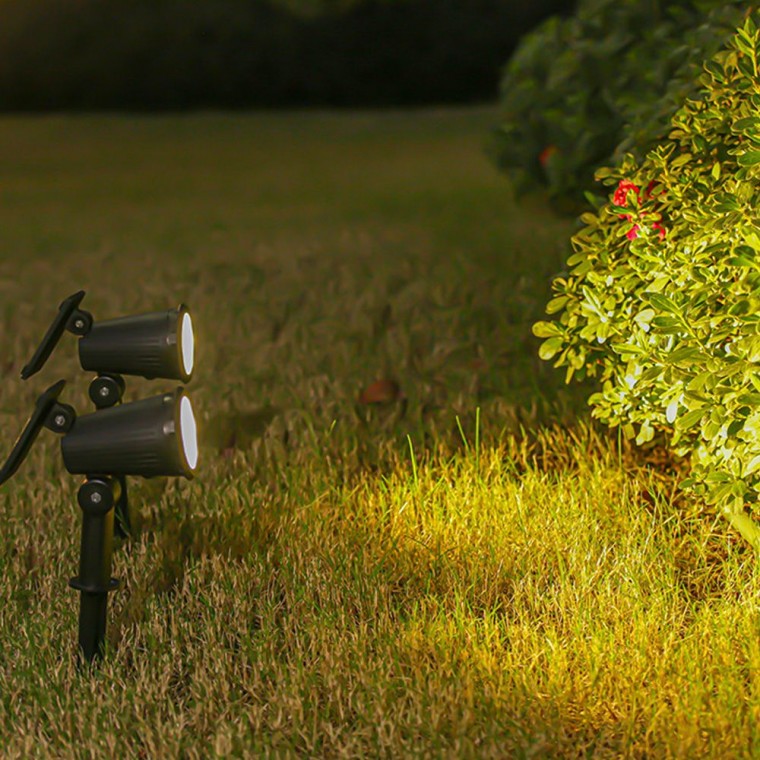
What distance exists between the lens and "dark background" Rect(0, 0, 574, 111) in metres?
16.3

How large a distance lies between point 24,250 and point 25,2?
10835 millimetres

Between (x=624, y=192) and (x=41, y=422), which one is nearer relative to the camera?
(x=41, y=422)

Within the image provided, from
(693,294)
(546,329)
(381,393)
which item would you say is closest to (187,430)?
(546,329)

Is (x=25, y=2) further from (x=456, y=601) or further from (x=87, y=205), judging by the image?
(x=456, y=601)

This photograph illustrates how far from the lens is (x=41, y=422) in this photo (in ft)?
8.42

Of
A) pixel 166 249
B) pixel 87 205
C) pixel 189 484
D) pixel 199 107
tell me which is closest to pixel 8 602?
pixel 189 484

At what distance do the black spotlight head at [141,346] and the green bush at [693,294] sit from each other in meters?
0.96

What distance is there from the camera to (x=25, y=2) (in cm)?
1733

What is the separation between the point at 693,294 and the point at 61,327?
1.38 metres

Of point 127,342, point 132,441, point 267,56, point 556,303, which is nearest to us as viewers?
point 132,441

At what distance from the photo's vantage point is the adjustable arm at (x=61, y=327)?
2.70 metres

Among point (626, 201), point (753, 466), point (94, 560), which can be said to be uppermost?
point (626, 201)

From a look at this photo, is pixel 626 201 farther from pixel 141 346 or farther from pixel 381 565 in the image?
pixel 141 346

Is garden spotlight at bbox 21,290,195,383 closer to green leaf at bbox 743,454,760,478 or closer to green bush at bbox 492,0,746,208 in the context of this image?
green leaf at bbox 743,454,760,478
